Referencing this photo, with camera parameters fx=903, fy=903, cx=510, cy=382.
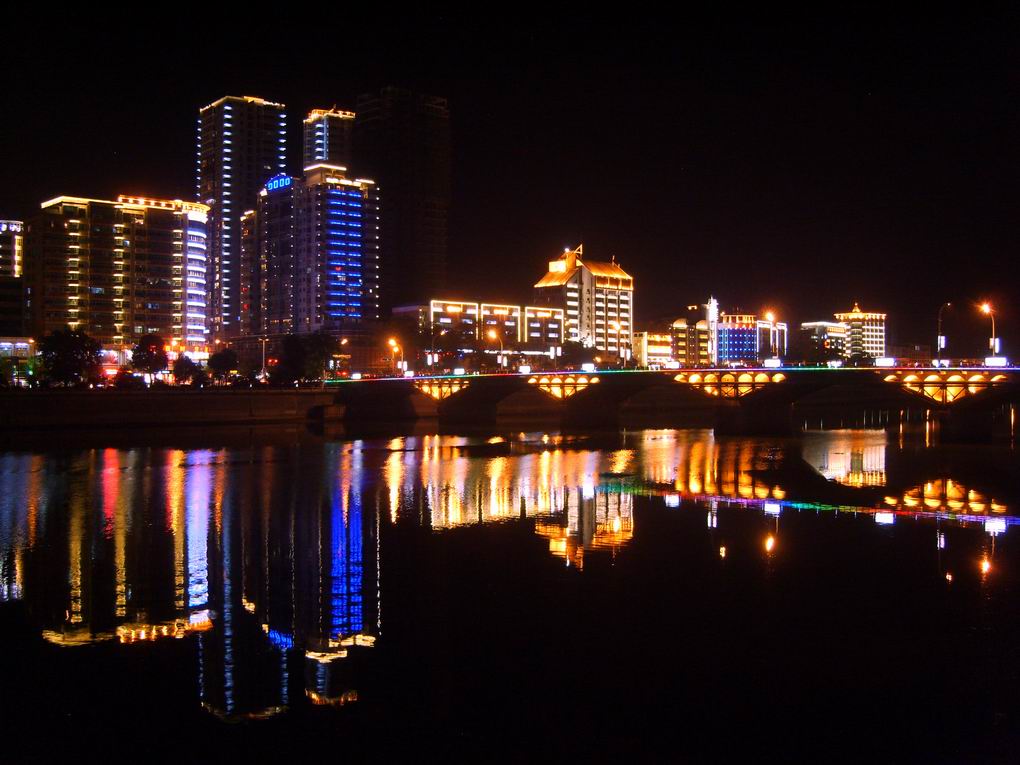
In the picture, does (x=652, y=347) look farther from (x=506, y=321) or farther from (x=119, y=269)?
(x=119, y=269)

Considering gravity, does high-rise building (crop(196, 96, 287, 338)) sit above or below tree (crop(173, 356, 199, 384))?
above

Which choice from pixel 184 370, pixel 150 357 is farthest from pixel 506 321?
pixel 150 357

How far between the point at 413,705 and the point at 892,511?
21905 mm

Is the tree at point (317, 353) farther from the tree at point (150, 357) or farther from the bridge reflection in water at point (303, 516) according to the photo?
the bridge reflection in water at point (303, 516)

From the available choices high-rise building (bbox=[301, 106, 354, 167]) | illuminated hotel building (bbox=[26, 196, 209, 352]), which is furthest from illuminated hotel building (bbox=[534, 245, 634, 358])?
illuminated hotel building (bbox=[26, 196, 209, 352])

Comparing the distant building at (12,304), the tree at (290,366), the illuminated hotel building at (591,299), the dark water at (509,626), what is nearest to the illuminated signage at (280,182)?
the distant building at (12,304)

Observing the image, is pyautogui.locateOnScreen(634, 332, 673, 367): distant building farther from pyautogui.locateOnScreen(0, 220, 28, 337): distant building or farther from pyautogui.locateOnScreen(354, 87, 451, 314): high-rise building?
pyautogui.locateOnScreen(0, 220, 28, 337): distant building

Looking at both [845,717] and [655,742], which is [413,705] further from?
[845,717]

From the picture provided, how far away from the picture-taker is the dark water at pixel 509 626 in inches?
464

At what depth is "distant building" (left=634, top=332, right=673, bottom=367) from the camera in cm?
19525

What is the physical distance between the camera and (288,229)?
16288 centimetres

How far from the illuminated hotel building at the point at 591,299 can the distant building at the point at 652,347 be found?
10.2ft

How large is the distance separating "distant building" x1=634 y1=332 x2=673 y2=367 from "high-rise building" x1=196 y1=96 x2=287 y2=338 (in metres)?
84.3

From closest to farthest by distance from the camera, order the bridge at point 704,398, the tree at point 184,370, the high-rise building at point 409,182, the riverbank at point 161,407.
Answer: the bridge at point 704,398
the riverbank at point 161,407
the tree at point 184,370
the high-rise building at point 409,182
